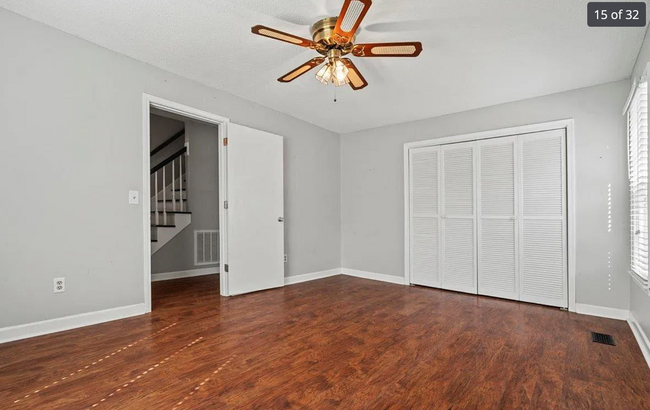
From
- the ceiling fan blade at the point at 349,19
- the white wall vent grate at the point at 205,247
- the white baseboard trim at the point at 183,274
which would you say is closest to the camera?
the ceiling fan blade at the point at 349,19

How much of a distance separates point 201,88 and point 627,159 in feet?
14.5

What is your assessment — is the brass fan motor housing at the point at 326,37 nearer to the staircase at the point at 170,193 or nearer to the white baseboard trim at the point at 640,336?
the white baseboard trim at the point at 640,336

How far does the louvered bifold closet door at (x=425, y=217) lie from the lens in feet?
14.7

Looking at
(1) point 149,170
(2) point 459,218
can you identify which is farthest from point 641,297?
(1) point 149,170

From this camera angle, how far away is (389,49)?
7.46ft

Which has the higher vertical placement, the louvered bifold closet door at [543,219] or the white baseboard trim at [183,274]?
the louvered bifold closet door at [543,219]

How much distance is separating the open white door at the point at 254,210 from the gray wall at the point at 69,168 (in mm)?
842

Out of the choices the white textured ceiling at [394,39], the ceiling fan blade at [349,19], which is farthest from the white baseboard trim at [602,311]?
the ceiling fan blade at [349,19]

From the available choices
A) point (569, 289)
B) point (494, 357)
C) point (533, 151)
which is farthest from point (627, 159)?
point (494, 357)

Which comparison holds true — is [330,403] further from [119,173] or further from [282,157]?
[282,157]

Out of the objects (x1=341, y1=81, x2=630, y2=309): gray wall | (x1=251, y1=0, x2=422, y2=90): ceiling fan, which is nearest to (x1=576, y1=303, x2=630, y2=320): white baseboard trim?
(x1=341, y1=81, x2=630, y2=309): gray wall

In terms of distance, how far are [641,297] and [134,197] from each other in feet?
14.6

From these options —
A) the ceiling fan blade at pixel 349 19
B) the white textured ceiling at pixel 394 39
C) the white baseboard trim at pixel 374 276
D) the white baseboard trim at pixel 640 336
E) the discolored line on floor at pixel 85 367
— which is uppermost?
the white textured ceiling at pixel 394 39

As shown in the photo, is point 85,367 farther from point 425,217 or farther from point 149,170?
point 425,217
